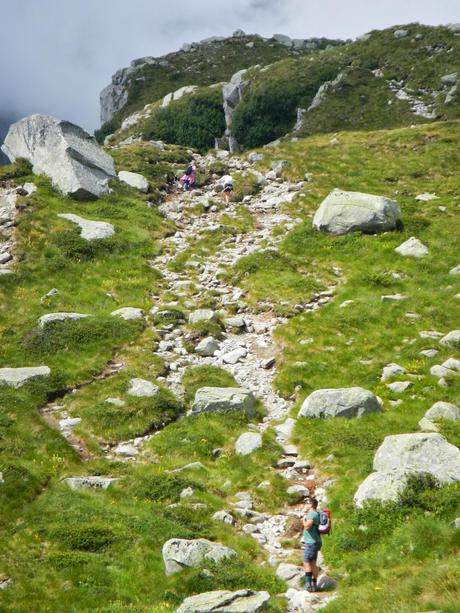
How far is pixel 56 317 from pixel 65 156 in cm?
2062

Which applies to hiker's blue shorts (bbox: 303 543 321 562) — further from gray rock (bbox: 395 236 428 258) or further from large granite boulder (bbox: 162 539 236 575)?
gray rock (bbox: 395 236 428 258)

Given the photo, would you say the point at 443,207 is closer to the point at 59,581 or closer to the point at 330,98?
the point at 59,581

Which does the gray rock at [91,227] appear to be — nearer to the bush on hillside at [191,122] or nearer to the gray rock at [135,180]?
the gray rock at [135,180]

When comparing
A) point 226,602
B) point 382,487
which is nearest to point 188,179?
point 382,487

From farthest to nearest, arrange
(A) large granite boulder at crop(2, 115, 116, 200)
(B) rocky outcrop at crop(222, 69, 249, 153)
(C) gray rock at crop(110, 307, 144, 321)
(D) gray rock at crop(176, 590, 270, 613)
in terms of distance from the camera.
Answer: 1. (B) rocky outcrop at crop(222, 69, 249, 153)
2. (A) large granite boulder at crop(2, 115, 116, 200)
3. (C) gray rock at crop(110, 307, 144, 321)
4. (D) gray rock at crop(176, 590, 270, 613)

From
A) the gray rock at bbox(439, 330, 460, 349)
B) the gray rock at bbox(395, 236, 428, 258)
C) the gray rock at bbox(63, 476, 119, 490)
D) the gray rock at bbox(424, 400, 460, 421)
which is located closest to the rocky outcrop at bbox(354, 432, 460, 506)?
the gray rock at bbox(424, 400, 460, 421)

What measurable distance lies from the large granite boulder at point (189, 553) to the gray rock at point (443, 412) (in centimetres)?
879

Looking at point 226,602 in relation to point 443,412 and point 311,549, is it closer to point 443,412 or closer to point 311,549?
point 311,549

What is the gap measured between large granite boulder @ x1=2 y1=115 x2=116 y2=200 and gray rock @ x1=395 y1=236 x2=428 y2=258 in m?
23.2

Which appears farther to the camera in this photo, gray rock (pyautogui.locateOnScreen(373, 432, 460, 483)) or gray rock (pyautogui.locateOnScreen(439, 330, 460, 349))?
gray rock (pyautogui.locateOnScreen(439, 330, 460, 349))

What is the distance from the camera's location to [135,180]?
5041 centimetres

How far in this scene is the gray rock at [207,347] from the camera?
2747 cm

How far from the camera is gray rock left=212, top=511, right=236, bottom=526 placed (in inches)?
655

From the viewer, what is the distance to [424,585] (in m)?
11.5
